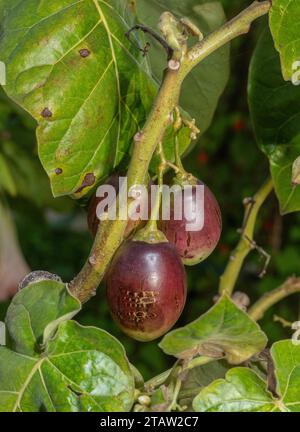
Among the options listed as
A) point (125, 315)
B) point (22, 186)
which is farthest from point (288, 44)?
point (22, 186)

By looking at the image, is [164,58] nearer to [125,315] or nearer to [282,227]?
[125,315]

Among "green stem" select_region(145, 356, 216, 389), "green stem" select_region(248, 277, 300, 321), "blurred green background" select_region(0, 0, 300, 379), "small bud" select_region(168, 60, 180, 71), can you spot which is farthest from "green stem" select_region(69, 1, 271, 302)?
"blurred green background" select_region(0, 0, 300, 379)

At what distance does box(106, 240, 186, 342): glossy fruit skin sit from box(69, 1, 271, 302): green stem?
0.02m

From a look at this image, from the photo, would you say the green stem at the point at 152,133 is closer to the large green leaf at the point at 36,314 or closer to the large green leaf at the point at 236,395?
the large green leaf at the point at 36,314

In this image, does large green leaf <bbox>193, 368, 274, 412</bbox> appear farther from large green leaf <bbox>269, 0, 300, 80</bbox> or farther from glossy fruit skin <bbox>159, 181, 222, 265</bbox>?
large green leaf <bbox>269, 0, 300, 80</bbox>

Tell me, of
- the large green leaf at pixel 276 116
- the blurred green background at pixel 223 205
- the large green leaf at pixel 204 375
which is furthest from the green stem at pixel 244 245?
the blurred green background at pixel 223 205

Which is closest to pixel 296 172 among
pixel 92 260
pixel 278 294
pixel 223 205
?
pixel 92 260

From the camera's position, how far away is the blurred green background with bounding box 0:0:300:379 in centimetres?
274

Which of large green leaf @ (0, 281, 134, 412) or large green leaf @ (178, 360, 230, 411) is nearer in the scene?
large green leaf @ (0, 281, 134, 412)

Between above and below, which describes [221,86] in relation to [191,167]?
above

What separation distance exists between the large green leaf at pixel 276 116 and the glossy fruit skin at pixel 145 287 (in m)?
0.37

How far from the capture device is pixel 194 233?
3.35 feet
